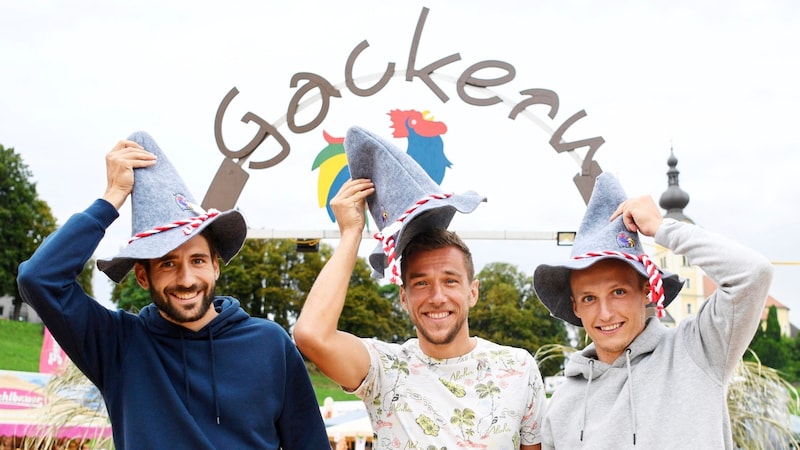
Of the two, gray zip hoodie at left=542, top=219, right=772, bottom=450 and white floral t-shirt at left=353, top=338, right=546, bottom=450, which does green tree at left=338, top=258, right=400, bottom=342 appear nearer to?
white floral t-shirt at left=353, top=338, right=546, bottom=450

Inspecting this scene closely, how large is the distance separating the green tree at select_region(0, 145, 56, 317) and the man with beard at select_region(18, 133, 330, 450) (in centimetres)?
3416

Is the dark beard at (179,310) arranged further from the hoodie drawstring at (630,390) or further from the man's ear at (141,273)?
the hoodie drawstring at (630,390)

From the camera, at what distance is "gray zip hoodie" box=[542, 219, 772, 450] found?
2.07 meters

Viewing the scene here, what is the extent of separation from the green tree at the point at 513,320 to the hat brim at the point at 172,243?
3731 cm

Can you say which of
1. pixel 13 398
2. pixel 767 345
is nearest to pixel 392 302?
pixel 767 345

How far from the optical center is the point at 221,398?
2264 millimetres

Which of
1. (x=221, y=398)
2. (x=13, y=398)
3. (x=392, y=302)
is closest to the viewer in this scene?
(x=221, y=398)

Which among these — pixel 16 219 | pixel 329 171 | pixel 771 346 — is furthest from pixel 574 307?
pixel 771 346

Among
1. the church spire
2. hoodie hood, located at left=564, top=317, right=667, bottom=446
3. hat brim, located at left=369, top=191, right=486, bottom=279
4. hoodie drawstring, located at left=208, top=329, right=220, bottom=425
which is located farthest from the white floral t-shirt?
the church spire

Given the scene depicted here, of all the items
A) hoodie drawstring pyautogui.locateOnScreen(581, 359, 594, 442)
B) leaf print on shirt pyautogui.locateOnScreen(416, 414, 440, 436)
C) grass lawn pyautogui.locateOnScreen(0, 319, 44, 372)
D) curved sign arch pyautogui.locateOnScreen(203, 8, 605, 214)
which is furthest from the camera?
grass lawn pyautogui.locateOnScreen(0, 319, 44, 372)

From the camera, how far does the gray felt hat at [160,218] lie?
2.28 metres

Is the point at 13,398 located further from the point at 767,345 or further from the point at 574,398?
the point at 767,345

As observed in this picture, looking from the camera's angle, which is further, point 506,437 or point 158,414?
point 506,437

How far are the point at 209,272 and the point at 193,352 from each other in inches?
10.1
